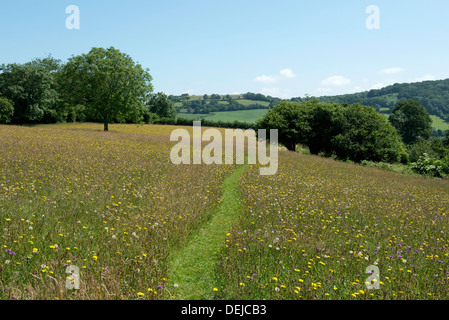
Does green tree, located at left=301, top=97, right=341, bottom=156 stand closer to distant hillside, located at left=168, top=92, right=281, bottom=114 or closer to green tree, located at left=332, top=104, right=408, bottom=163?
green tree, located at left=332, top=104, right=408, bottom=163

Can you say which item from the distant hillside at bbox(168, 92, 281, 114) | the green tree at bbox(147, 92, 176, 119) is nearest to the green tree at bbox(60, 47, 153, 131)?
the green tree at bbox(147, 92, 176, 119)

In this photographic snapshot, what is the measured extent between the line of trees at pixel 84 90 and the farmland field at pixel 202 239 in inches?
1456

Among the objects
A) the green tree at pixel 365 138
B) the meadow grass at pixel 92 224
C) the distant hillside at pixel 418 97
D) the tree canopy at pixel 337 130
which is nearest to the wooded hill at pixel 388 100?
the distant hillside at pixel 418 97

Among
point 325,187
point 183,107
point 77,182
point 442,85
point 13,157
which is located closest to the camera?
point 77,182

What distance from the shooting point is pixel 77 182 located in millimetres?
10805

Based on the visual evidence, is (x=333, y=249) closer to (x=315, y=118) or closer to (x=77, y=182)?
(x=77, y=182)

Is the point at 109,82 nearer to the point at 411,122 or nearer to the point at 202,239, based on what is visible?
the point at 202,239

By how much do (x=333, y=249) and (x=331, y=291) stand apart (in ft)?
6.21

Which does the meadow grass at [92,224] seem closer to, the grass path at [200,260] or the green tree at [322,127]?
the grass path at [200,260]

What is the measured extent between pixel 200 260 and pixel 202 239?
1.29 m

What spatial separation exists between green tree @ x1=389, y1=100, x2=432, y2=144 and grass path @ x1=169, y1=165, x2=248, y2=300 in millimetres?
80715

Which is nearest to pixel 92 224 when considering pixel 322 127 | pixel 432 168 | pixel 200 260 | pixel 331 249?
pixel 200 260

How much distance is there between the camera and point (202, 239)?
776cm

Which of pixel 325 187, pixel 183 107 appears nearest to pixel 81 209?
pixel 325 187
